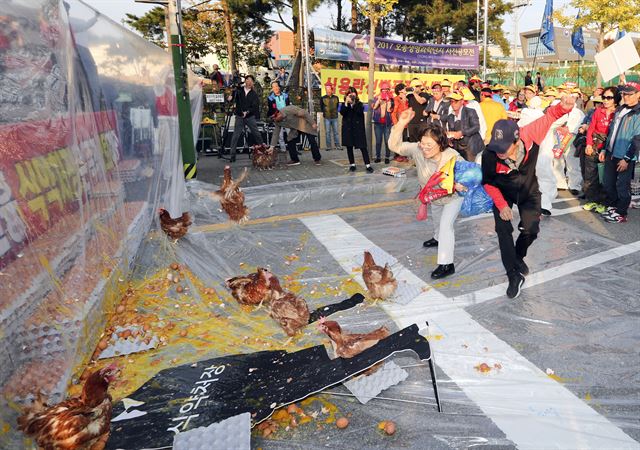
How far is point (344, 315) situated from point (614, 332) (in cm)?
227

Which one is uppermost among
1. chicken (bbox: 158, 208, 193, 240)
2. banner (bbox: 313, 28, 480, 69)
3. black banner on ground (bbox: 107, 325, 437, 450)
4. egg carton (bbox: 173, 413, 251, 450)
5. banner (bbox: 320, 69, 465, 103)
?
banner (bbox: 313, 28, 480, 69)

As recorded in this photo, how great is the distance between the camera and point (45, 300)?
2891 millimetres

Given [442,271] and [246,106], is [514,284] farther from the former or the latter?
[246,106]

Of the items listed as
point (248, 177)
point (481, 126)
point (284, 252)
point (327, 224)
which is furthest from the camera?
point (248, 177)

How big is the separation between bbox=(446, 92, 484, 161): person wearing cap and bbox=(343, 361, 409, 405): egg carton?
18.5 ft

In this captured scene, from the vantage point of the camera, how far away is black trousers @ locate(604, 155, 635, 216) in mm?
6875

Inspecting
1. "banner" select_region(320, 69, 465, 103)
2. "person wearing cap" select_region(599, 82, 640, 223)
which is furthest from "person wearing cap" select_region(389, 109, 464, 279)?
"banner" select_region(320, 69, 465, 103)

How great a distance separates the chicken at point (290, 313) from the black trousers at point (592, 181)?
6.21 meters

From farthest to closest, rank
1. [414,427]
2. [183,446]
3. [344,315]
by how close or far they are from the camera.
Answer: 1. [344,315]
2. [414,427]
3. [183,446]

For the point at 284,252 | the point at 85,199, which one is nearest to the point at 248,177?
the point at 284,252

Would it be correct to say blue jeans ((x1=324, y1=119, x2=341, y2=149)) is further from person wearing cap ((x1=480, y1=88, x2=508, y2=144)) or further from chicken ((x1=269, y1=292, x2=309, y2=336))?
chicken ((x1=269, y1=292, x2=309, y2=336))

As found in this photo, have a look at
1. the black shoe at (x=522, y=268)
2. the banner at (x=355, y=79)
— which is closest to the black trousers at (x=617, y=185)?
the black shoe at (x=522, y=268)

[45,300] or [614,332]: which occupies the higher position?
[45,300]

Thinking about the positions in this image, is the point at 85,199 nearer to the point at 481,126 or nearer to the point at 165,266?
the point at 165,266
